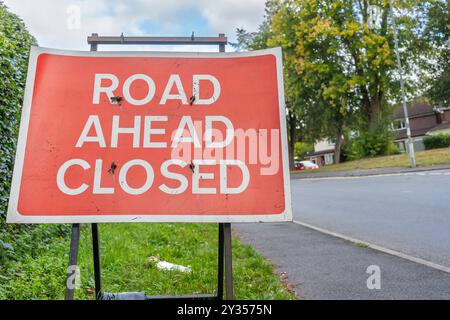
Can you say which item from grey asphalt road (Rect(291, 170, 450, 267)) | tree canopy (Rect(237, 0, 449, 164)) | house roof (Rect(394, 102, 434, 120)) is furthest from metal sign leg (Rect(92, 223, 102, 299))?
house roof (Rect(394, 102, 434, 120))

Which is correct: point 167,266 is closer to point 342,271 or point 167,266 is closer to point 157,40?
point 342,271

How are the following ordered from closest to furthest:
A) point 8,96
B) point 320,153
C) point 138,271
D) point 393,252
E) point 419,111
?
point 138,271 < point 8,96 < point 393,252 < point 419,111 < point 320,153

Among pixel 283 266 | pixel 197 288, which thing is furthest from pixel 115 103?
pixel 283 266

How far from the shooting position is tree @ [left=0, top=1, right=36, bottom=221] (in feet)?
13.6

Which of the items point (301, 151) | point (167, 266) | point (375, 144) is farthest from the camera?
point (301, 151)

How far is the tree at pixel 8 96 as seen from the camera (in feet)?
13.6

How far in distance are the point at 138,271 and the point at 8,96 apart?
2423mm

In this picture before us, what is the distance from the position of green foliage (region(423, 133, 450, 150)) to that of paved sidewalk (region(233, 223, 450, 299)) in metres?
28.3

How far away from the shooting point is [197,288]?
350 cm

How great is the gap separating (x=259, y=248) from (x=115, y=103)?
3.93 metres

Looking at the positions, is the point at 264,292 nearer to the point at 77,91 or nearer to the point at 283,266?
the point at 283,266

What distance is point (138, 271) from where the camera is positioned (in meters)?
4.01

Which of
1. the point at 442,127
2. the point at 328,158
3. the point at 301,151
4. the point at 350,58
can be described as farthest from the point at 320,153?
the point at 350,58

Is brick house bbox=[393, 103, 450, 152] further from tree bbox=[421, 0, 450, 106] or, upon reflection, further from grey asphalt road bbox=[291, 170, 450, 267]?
grey asphalt road bbox=[291, 170, 450, 267]
